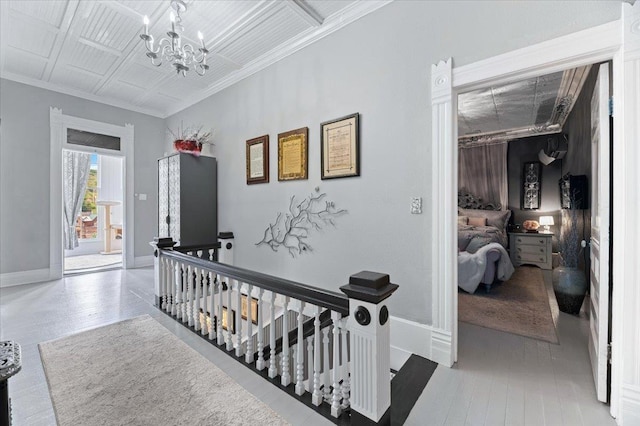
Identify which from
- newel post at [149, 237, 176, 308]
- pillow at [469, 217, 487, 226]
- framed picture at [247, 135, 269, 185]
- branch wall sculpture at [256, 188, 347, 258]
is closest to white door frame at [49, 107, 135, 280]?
newel post at [149, 237, 176, 308]

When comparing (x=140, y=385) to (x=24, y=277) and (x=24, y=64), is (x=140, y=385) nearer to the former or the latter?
(x=24, y=277)

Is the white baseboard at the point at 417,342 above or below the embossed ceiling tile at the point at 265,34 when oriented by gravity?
below

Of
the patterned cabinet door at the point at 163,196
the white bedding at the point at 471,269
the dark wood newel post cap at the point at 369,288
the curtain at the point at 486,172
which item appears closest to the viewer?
the dark wood newel post cap at the point at 369,288

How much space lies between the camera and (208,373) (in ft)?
6.55

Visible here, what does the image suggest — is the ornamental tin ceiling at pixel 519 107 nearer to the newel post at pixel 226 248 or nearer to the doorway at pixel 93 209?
the newel post at pixel 226 248

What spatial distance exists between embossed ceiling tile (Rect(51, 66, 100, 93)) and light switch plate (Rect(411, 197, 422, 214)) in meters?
4.93

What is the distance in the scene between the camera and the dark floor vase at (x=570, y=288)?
9.78 ft

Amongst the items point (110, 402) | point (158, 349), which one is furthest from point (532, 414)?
point (158, 349)

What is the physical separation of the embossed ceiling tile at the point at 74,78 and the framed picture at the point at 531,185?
809cm

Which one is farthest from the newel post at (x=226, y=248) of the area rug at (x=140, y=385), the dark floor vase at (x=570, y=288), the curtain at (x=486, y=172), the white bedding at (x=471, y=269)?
the curtain at (x=486, y=172)

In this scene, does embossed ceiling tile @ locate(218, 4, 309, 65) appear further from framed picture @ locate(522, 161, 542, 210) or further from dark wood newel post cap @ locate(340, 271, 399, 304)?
framed picture @ locate(522, 161, 542, 210)

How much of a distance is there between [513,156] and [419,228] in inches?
212

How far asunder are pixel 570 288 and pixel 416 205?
2243 millimetres

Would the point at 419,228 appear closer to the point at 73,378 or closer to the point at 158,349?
the point at 158,349
